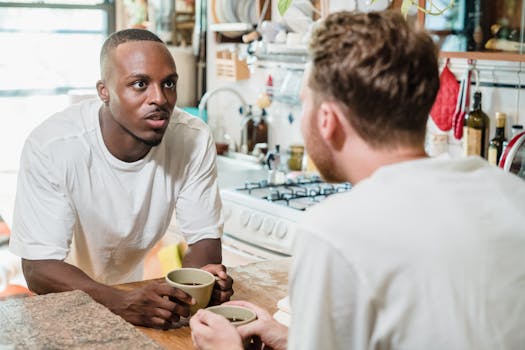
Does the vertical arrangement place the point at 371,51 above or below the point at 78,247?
above

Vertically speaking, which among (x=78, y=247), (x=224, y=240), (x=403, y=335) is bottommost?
(x=224, y=240)

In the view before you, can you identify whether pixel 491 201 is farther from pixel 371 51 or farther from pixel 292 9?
pixel 292 9

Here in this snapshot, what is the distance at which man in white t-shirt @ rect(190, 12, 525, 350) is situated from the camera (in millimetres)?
921

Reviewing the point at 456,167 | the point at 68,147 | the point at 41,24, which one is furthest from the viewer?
Answer: the point at 41,24

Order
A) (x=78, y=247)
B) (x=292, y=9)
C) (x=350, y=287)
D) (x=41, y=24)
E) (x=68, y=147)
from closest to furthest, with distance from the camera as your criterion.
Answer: (x=350, y=287) → (x=68, y=147) → (x=78, y=247) → (x=292, y=9) → (x=41, y=24)

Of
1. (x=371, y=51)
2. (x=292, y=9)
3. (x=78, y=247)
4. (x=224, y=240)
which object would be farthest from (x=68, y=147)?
(x=292, y=9)

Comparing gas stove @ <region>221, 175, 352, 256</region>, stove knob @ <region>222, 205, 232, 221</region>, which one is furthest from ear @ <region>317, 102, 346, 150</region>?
stove knob @ <region>222, 205, 232, 221</region>

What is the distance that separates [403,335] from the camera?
36.9 inches

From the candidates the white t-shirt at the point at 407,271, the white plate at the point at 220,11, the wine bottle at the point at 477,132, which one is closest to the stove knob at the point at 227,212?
the wine bottle at the point at 477,132

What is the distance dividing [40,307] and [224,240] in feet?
7.70

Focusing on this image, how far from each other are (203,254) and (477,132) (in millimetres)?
1558

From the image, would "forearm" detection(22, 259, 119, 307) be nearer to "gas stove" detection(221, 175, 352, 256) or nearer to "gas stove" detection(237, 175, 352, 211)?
"gas stove" detection(221, 175, 352, 256)

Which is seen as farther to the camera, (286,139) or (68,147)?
(286,139)

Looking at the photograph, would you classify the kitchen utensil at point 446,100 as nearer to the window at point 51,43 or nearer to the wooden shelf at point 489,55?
the wooden shelf at point 489,55
